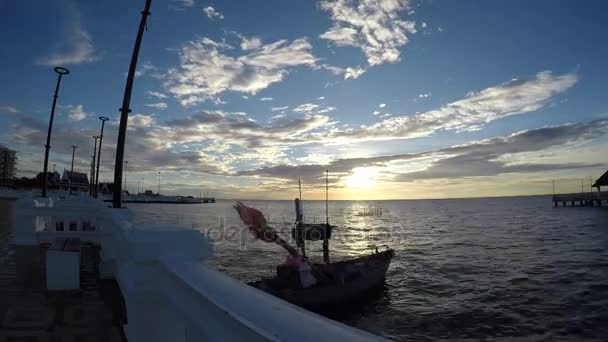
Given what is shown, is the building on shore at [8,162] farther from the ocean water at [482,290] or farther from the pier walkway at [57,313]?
the pier walkway at [57,313]

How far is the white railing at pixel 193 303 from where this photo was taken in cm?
139

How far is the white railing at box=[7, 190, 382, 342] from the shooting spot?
139 cm

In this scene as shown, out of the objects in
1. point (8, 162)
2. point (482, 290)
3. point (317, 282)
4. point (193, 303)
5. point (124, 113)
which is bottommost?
point (482, 290)

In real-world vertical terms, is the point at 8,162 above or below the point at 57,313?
above

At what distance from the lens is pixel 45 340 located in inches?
173

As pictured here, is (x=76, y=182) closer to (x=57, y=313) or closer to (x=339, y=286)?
(x=339, y=286)

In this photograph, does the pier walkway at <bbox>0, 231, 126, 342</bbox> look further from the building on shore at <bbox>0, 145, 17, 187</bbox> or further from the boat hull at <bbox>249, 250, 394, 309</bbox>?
the building on shore at <bbox>0, 145, 17, 187</bbox>

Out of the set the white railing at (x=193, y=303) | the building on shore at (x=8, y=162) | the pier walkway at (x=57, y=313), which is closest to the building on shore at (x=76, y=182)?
the building on shore at (x=8, y=162)

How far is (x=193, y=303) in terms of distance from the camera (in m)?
2.00

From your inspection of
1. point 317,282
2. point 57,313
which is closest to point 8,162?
point 317,282

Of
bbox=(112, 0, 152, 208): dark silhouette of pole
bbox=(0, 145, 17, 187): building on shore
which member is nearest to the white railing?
bbox=(112, 0, 152, 208): dark silhouette of pole

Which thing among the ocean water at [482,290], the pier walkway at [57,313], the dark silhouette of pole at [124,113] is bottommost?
the ocean water at [482,290]

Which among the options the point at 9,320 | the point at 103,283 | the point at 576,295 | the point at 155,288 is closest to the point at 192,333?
the point at 155,288

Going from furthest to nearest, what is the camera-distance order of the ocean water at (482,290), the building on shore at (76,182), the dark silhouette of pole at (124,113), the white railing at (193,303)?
1. the building on shore at (76,182)
2. the ocean water at (482,290)
3. the dark silhouette of pole at (124,113)
4. the white railing at (193,303)
